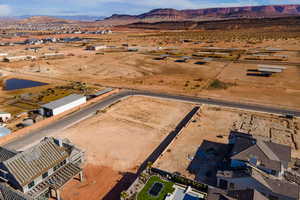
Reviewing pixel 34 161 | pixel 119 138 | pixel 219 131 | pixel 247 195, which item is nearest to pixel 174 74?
pixel 219 131

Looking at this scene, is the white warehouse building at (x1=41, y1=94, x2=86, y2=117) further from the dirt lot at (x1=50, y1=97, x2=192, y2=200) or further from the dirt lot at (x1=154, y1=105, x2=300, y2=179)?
the dirt lot at (x1=154, y1=105, x2=300, y2=179)

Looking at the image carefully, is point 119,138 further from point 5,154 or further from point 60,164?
point 5,154

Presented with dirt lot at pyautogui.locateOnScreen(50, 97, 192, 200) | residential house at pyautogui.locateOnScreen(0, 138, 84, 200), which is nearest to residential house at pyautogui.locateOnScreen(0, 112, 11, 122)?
dirt lot at pyautogui.locateOnScreen(50, 97, 192, 200)

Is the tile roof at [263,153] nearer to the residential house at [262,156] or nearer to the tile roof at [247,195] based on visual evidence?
the residential house at [262,156]

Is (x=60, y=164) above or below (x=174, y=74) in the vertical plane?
below

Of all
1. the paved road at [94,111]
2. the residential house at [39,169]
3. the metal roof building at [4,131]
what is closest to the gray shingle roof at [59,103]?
the paved road at [94,111]

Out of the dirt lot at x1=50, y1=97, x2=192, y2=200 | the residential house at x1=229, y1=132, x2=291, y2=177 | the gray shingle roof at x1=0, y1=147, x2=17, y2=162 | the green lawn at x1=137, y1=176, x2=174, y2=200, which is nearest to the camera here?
the green lawn at x1=137, y1=176, x2=174, y2=200

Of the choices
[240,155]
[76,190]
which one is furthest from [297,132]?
[76,190]
